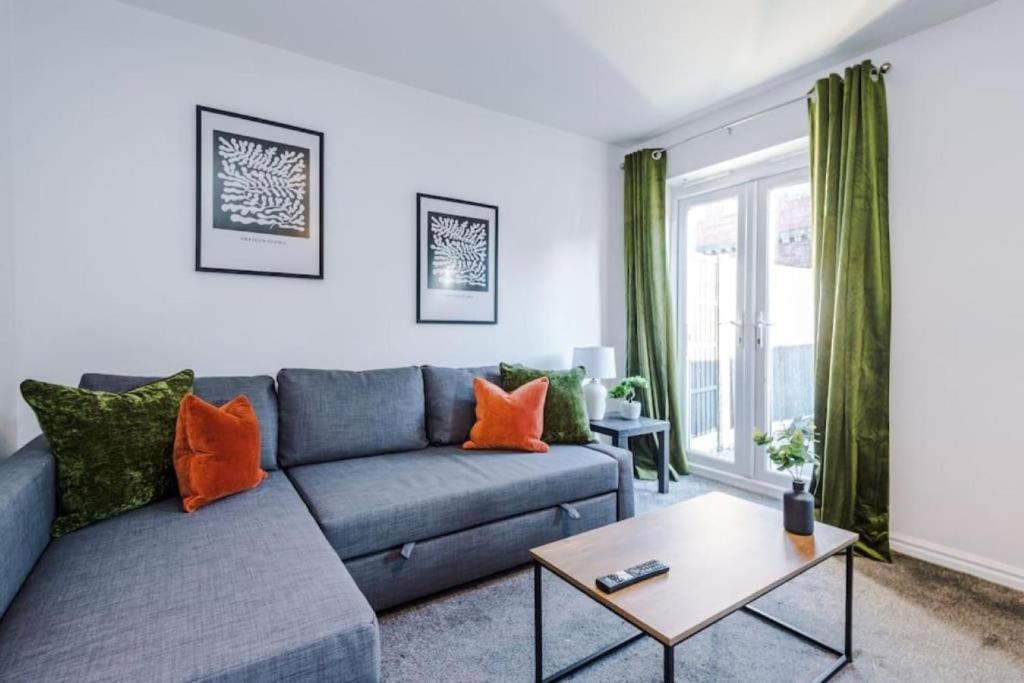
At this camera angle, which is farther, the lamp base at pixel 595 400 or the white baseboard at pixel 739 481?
the lamp base at pixel 595 400

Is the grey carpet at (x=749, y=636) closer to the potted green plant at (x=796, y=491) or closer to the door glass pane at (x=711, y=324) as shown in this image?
the potted green plant at (x=796, y=491)

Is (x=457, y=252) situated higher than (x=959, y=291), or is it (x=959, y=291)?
(x=457, y=252)

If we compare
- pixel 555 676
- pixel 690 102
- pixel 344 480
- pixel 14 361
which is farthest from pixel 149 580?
pixel 690 102

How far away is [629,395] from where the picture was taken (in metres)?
3.24

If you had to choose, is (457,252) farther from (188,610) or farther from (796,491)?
(188,610)

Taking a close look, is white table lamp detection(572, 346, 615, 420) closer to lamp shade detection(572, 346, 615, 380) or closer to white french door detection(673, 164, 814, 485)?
lamp shade detection(572, 346, 615, 380)

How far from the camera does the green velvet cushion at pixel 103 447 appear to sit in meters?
1.47

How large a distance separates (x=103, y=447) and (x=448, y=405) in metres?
1.42

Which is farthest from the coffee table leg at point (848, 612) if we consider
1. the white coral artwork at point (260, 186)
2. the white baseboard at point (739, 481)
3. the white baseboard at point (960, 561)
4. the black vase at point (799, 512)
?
the white coral artwork at point (260, 186)

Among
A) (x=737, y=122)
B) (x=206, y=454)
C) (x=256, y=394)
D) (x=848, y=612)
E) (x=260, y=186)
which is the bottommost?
(x=848, y=612)

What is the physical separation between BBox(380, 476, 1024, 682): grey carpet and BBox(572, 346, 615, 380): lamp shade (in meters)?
1.46

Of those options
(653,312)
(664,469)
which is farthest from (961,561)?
(653,312)

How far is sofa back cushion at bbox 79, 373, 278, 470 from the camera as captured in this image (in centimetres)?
198

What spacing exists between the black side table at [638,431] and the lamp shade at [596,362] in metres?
0.31
